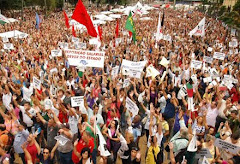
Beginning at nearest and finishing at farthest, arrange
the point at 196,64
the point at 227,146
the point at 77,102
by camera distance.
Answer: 1. the point at 227,146
2. the point at 77,102
3. the point at 196,64

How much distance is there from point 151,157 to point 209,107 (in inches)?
102

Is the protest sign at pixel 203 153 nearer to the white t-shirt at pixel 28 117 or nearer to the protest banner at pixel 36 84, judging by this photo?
the white t-shirt at pixel 28 117

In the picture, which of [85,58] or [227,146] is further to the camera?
[85,58]

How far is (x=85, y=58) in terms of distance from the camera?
312 inches

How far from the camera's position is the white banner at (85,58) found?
25.7 feet

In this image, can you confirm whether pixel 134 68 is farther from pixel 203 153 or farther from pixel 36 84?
pixel 203 153

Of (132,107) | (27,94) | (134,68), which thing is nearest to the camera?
(132,107)

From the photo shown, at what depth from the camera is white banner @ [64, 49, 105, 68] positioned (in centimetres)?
785

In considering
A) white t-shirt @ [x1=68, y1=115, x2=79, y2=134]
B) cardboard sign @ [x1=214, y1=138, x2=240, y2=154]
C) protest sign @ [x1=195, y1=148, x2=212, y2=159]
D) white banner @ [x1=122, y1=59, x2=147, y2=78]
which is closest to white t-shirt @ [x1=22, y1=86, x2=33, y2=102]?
white t-shirt @ [x1=68, y1=115, x2=79, y2=134]

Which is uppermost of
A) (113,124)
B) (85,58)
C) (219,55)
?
(85,58)

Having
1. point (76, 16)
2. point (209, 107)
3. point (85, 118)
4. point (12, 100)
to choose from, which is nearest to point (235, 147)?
point (209, 107)

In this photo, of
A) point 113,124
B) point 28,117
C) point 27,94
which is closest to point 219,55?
point 113,124

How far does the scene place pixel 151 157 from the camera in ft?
15.4

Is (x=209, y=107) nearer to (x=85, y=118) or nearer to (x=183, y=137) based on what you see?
(x=183, y=137)
